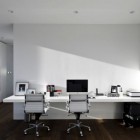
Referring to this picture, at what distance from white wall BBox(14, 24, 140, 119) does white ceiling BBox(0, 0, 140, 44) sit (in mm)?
275

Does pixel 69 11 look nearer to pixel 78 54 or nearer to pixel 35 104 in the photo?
pixel 78 54

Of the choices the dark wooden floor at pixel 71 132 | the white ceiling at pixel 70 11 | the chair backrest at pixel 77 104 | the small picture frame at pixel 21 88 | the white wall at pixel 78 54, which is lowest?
the dark wooden floor at pixel 71 132

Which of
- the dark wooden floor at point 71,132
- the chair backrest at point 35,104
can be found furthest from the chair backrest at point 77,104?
the chair backrest at point 35,104

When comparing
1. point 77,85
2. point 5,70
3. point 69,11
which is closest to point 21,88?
point 77,85

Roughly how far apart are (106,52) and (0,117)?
390 centimetres

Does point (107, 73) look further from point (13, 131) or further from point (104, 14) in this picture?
point (13, 131)

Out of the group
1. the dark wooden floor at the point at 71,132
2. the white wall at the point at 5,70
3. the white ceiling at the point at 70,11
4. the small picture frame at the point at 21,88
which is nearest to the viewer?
the white ceiling at the point at 70,11

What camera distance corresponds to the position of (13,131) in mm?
4219

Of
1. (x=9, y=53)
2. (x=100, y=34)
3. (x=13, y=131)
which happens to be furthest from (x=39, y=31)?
(x=9, y=53)

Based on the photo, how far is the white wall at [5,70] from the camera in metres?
7.78

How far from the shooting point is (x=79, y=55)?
5199 millimetres

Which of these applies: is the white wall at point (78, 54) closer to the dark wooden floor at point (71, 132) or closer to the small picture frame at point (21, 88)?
the small picture frame at point (21, 88)

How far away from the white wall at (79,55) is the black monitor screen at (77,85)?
300mm

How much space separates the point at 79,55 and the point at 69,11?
4.78ft
